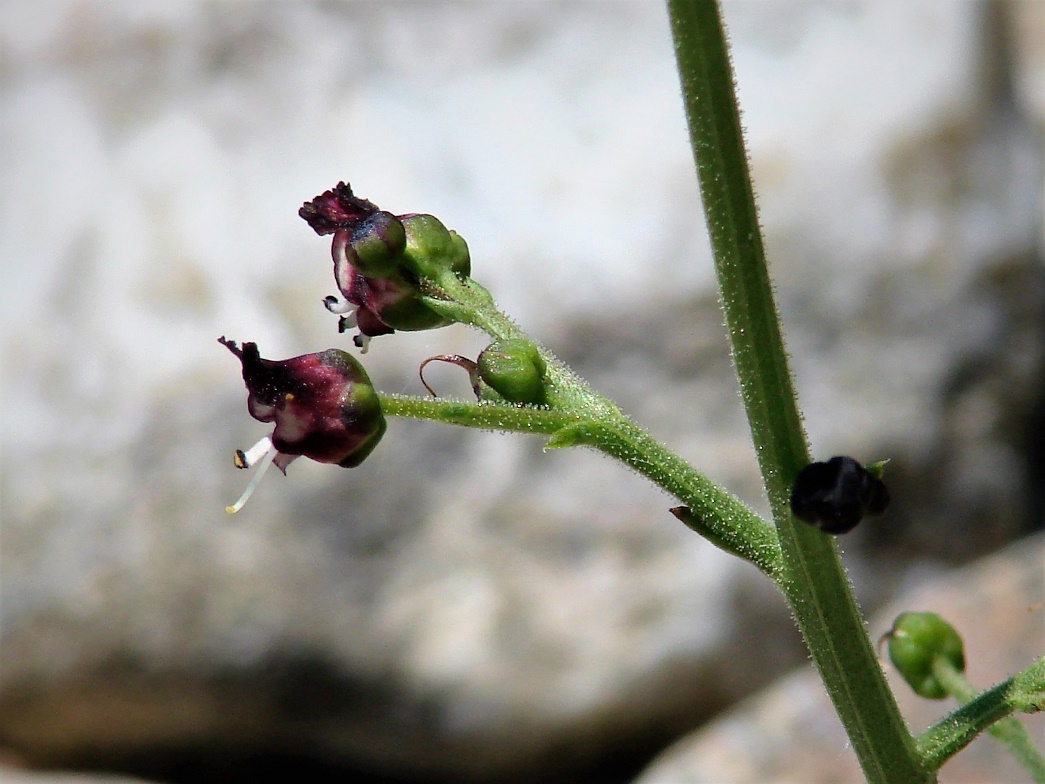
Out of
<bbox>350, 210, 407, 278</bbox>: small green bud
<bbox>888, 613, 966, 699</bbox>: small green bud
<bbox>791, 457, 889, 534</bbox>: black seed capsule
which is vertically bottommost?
<bbox>791, 457, 889, 534</bbox>: black seed capsule

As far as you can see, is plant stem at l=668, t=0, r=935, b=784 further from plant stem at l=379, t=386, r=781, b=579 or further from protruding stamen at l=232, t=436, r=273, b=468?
protruding stamen at l=232, t=436, r=273, b=468

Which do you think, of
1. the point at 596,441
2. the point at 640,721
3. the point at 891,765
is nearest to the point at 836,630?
the point at 891,765

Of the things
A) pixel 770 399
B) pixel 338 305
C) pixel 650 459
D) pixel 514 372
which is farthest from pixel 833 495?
pixel 338 305

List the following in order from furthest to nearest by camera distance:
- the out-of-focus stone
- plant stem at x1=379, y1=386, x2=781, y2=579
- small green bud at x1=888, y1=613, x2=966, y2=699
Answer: the out-of-focus stone → small green bud at x1=888, y1=613, x2=966, y2=699 → plant stem at x1=379, y1=386, x2=781, y2=579

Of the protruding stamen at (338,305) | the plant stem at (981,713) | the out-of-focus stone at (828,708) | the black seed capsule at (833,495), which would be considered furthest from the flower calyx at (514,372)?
the out-of-focus stone at (828,708)

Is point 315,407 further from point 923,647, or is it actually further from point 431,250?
point 923,647

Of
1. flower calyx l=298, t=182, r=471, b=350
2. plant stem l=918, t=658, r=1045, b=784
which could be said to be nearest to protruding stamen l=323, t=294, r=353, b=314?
flower calyx l=298, t=182, r=471, b=350

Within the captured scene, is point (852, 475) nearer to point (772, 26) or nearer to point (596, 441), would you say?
point (596, 441)
